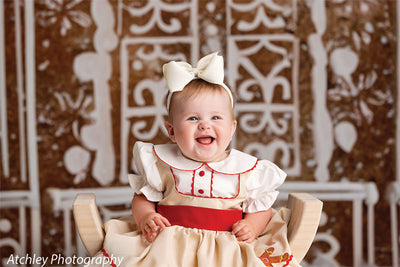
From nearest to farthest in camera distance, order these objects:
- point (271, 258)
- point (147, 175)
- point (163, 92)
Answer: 1. point (271, 258)
2. point (147, 175)
3. point (163, 92)

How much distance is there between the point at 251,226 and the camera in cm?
97

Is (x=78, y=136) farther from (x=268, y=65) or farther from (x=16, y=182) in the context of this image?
(x=268, y=65)

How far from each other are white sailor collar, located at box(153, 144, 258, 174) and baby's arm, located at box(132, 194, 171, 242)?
0.33ft

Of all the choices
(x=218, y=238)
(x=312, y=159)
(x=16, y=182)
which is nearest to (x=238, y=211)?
(x=218, y=238)

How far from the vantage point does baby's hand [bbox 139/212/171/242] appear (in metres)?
0.93

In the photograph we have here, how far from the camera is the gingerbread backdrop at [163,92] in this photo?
1544 mm

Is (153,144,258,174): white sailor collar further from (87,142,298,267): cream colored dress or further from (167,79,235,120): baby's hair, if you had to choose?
(167,79,235,120): baby's hair

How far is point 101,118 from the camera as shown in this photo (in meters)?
1.56

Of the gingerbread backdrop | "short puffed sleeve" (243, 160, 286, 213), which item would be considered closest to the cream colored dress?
"short puffed sleeve" (243, 160, 286, 213)

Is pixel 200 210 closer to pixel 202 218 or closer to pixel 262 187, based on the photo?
pixel 202 218

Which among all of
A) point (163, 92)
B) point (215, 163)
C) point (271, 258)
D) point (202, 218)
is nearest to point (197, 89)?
point (215, 163)

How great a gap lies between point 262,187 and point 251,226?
0.09 metres

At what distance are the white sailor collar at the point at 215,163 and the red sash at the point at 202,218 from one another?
0.28 ft

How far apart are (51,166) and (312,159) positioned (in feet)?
2.94
